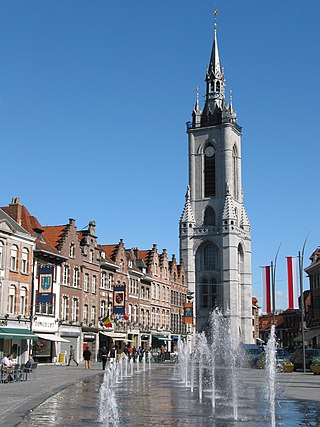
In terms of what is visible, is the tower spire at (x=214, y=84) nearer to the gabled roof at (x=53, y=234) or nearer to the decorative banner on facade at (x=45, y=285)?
the gabled roof at (x=53, y=234)

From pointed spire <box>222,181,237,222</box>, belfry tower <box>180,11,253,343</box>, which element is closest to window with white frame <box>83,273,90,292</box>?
belfry tower <box>180,11,253,343</box>

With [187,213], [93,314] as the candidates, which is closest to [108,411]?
[93,314]

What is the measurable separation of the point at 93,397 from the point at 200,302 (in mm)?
93239

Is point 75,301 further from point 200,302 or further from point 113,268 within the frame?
point 200,302

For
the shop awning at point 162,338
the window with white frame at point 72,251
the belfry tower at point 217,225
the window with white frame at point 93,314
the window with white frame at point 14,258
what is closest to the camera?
the window with white frame at point 14,258

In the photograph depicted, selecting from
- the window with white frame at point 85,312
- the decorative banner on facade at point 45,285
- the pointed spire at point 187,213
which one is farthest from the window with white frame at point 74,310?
the pointed spire at point 187,213

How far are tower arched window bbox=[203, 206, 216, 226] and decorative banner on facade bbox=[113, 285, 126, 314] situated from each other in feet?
183

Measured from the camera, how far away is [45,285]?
4816 cm

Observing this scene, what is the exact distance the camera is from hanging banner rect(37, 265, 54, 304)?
156ft

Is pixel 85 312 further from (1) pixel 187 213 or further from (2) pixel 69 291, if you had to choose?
(1) pixel 187 213

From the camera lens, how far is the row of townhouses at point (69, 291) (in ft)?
155

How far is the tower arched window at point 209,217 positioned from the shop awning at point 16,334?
71.0 meters

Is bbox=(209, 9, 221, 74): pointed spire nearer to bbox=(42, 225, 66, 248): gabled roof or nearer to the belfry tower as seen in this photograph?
the belfry tower

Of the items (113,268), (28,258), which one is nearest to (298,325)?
(113,268)
